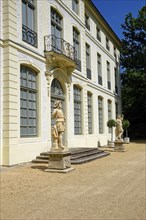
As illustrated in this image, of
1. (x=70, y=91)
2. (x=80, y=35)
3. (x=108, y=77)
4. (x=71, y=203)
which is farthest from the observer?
(x=108, y=77)

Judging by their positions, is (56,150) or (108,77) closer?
(56,150)

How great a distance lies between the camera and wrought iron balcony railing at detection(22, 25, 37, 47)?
37.5 ft

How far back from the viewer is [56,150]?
9195 millimetres

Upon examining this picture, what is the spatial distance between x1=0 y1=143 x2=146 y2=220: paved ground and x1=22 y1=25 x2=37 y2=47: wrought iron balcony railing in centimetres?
543

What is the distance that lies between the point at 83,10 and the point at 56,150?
1185 centimetres

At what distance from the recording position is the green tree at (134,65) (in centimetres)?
2701

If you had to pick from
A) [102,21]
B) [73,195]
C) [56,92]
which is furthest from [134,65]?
[73,195]

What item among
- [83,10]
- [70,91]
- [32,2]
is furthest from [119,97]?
[32,2]

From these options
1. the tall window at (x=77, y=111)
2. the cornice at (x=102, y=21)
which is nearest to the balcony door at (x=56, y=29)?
the tall window at (x=77, y=111)

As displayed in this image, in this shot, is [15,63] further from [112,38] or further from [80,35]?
[112,38]

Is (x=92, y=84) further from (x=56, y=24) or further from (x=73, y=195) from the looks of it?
(x=73, y=195)

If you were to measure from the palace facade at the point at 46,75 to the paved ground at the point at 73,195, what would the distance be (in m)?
2.37

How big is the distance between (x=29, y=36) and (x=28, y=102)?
2.77 metres

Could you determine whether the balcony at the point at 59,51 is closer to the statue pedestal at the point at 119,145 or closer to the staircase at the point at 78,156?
the staircase at the point at 78,156
